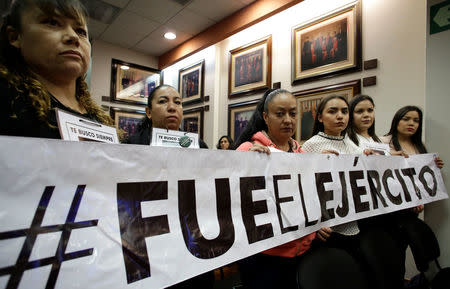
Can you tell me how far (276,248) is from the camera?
116 cm

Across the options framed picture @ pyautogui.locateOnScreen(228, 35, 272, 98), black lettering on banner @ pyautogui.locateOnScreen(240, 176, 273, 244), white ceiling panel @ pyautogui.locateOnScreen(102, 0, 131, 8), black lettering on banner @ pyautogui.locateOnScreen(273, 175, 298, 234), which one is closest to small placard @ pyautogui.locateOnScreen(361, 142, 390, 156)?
black lettering on banner @ pyautogui.locateOnScreen(273, 175, 298, 234)

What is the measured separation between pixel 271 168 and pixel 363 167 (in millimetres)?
775

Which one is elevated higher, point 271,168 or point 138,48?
point 138,48

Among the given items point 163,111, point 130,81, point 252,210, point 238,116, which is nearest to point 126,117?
point 130,81

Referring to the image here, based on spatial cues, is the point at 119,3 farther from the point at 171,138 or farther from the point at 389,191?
the point at 389,191

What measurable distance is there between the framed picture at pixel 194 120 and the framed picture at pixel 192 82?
219 millimetres

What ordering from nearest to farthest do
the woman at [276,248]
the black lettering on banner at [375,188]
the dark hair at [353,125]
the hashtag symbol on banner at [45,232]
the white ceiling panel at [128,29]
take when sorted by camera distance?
1. the hashtag symbol on banner at [45,232]
2. the woman at [276,248]
3. the black lettering on banner at [375,188]
4. the dark hair at [353,125]
5. the white ceiling panel at [128,29]

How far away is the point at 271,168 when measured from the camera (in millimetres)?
1052

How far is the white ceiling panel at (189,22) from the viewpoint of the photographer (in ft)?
13.5

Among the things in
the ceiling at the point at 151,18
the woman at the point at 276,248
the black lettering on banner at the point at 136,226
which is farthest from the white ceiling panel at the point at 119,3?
the black lettering on banner at the point at 136,226

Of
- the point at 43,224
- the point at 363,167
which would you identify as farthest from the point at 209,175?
the point at 363,167

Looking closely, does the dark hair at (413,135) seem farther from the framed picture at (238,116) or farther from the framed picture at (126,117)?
the framed picture at (126,117)

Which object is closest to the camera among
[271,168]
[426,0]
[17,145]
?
[17,145]

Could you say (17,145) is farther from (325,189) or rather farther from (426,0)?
(426,0)
